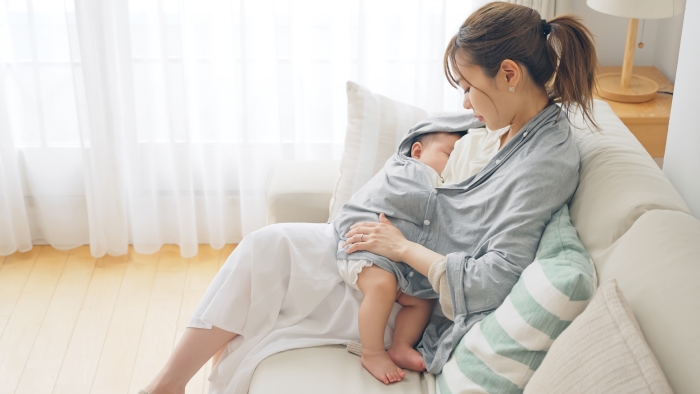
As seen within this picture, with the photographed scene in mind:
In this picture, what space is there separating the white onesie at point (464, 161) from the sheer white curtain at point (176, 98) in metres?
0.90

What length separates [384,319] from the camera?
5.41ft

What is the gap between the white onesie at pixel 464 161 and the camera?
1.74 m

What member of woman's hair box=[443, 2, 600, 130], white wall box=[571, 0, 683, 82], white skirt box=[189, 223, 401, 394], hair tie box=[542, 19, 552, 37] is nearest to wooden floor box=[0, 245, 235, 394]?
white skirt box=[189, 223, 401, 394]

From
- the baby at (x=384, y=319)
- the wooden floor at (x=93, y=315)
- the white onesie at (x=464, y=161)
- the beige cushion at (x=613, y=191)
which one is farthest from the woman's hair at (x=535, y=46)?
the wooden floor at (x=93, y=315)

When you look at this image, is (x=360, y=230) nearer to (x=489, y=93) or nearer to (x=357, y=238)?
(x=357, y=238)

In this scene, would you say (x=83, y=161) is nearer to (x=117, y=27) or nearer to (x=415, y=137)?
(x=117, y=27)

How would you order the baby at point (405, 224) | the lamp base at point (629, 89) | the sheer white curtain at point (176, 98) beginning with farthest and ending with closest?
the sheer white curtain at point (176, 98) < the lamp base at point (629, 89) < the baby at point (405, 224)

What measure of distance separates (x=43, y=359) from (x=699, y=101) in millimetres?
2110

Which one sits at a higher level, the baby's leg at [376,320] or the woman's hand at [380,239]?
the woman's hand at [380,239]

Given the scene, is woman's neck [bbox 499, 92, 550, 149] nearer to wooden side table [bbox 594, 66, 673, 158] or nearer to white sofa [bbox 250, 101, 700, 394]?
white sofa [bbox 250, 101, 700, 394]

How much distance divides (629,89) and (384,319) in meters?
1.36

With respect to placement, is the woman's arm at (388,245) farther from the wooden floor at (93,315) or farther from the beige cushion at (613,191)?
the wooden floor at (93,315)

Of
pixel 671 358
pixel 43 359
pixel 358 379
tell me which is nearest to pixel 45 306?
pixel 43 359

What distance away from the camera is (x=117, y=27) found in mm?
2557
